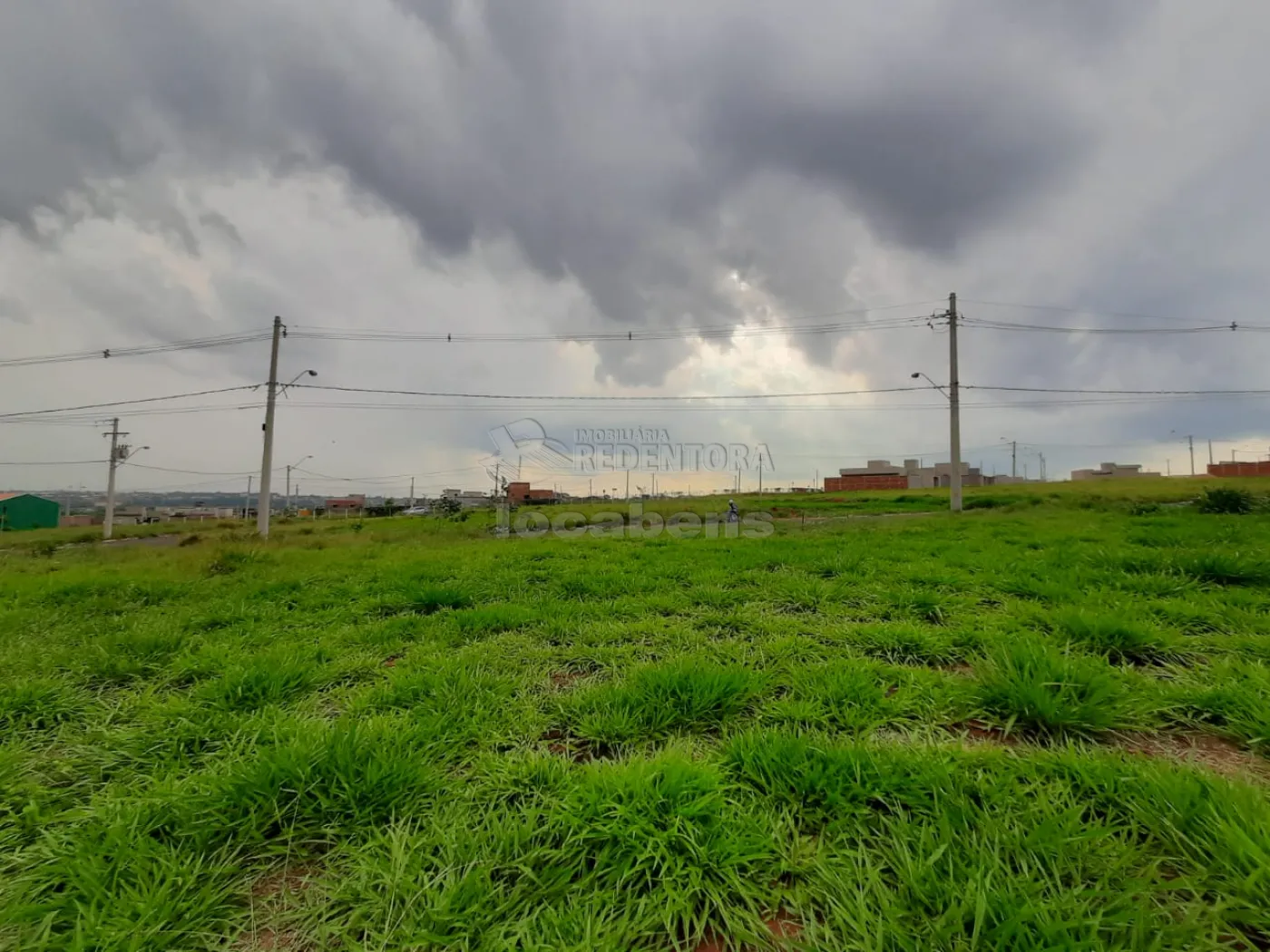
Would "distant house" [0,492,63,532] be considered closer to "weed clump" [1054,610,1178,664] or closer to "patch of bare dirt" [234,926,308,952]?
"patch of bare dirt" [234,926,308,952]

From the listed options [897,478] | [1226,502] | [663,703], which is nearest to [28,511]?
[663,703]

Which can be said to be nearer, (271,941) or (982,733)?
(271,941)

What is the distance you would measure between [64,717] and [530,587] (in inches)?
125

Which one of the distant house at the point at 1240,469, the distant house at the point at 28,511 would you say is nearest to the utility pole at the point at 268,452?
the distant house at the point at 28,511

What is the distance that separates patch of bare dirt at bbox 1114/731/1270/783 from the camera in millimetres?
1650

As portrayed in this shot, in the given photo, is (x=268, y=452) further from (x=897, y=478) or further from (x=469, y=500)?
(x=897, y=478)

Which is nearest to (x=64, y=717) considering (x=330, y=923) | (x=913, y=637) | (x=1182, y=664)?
(x=330, y=923)

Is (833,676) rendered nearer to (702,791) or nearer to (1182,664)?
(702,791)

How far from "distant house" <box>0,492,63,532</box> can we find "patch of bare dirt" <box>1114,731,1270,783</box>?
215ft

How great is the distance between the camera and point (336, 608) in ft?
13.8

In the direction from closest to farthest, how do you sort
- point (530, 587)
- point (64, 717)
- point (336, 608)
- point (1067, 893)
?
point (1067, 893)
point (64, 717)
point (336, 608)
point (530, 587)

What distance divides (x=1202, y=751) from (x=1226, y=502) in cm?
1783

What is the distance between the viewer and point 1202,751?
1.78 m

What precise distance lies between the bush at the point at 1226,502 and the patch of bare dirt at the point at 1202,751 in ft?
54.1
